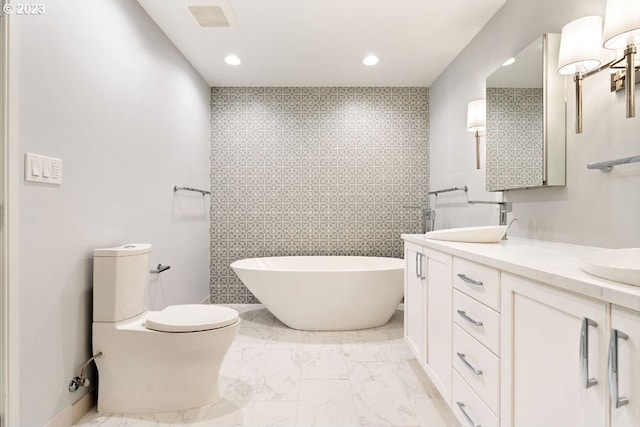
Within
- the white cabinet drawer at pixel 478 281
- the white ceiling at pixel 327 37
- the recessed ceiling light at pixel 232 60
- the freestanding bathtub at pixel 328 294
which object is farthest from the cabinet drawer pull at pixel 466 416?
the recessed ceiling light at pixel 232 60

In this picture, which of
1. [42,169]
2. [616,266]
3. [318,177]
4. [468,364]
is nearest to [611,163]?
[616,266]

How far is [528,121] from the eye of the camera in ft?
6.66

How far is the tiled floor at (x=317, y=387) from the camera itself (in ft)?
5.98

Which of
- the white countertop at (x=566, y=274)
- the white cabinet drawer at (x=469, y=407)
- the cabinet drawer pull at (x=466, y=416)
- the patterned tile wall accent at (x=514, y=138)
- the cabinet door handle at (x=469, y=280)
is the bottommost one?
the cabinet drawer pull at (x=466, y=416)

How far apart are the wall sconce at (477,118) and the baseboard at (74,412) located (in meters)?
2.87

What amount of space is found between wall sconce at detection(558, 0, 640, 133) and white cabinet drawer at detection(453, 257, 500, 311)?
788mm

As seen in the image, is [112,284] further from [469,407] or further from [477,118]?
[477,118]

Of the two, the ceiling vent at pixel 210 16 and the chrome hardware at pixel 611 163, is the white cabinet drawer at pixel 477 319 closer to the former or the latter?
the chrome hardware at pixel 611 163

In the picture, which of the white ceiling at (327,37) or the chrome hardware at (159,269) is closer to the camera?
the white ceiling at (327,37)

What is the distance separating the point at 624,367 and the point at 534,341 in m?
0.32

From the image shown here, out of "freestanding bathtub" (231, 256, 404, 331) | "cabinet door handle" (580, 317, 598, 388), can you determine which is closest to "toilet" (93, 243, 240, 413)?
"freestanding bathtub" (231, 256, 404, 331)

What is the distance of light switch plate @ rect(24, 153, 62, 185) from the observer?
146 cm

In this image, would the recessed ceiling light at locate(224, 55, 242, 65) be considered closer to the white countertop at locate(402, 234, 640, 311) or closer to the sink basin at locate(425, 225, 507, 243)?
the sink basin at locate(425, 225, 507, 243)

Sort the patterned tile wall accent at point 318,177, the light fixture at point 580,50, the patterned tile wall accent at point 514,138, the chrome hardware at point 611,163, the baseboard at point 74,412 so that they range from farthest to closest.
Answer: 1. the patterned tile wall accent at point 318,177
2. the patterned tile wall accent at point 514,138
3. the baseboard at point 74,412
4. the light fixture at point 580,50
5. the chrome hardware at point 611,163
